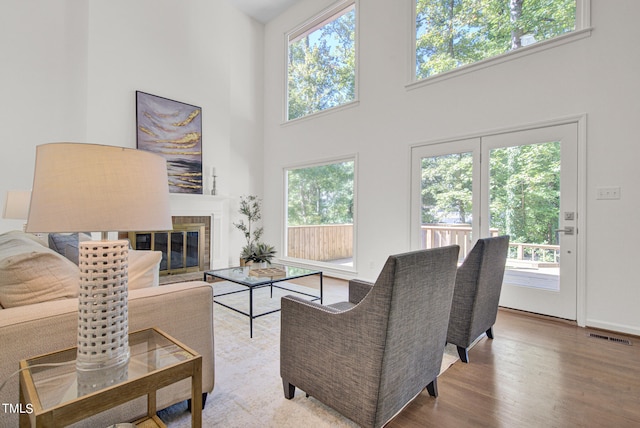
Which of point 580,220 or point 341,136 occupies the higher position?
point 341,136

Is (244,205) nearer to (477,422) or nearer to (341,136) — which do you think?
(341,136)

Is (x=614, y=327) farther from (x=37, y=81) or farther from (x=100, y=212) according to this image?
(x=37, y=81)

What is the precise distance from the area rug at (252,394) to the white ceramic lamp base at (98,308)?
2.46ft

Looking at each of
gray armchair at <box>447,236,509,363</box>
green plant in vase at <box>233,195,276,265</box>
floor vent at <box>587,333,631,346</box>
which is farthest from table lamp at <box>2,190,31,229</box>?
floor vent at <box>587,333,631,346</box>

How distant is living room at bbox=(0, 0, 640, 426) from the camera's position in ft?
9.16

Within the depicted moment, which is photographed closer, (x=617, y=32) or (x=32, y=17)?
(x=617, y=32)

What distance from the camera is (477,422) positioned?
1.58 meters

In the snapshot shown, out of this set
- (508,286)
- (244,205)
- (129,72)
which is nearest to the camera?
(508,286)

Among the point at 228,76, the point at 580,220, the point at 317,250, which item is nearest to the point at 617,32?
the point at 580,220

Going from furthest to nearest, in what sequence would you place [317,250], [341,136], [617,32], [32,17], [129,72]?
[317,250] → [341,136] → [129,72] → [32,17] → [617,32]

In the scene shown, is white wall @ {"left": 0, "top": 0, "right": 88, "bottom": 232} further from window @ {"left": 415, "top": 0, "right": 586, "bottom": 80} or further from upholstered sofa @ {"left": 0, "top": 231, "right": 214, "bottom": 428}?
window @ {"left": 415, "top": 0, "right": 586, "bottom": 80}

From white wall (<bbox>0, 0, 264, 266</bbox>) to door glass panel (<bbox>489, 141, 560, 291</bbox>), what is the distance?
161 inches

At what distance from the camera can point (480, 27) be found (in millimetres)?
3635

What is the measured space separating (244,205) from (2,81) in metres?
3.39
